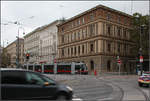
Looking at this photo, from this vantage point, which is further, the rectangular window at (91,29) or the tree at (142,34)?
the rectangular window at (91,29)

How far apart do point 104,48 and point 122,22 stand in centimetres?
1162

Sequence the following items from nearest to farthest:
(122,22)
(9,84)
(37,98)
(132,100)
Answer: (9,84) < (37,98) < (132,100) < (122,22)

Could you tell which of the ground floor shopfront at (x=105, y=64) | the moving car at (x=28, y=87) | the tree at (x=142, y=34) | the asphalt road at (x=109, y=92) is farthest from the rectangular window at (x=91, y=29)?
the moving car at (x=28, y=87)

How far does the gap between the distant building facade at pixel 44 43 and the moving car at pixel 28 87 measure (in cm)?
6527

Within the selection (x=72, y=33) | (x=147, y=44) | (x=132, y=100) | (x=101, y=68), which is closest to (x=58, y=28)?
(x=72, y=33)

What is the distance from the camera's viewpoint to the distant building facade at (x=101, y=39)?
53281 millimetres

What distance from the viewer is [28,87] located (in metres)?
7.93

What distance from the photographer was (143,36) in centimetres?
5259

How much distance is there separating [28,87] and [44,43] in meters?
79.0

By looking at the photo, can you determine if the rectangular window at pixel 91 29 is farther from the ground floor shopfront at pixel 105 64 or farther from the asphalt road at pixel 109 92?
the asphalt road at pixel 109 92

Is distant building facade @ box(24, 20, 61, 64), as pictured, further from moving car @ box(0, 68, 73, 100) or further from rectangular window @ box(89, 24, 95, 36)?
moving car @ box(0, 68, 73, 100)

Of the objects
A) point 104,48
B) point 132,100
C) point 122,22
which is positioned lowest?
point 132,100

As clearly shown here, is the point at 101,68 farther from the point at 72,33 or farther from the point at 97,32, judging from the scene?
the point at 72,33

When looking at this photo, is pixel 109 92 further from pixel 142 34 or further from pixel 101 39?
pixel 142 34
